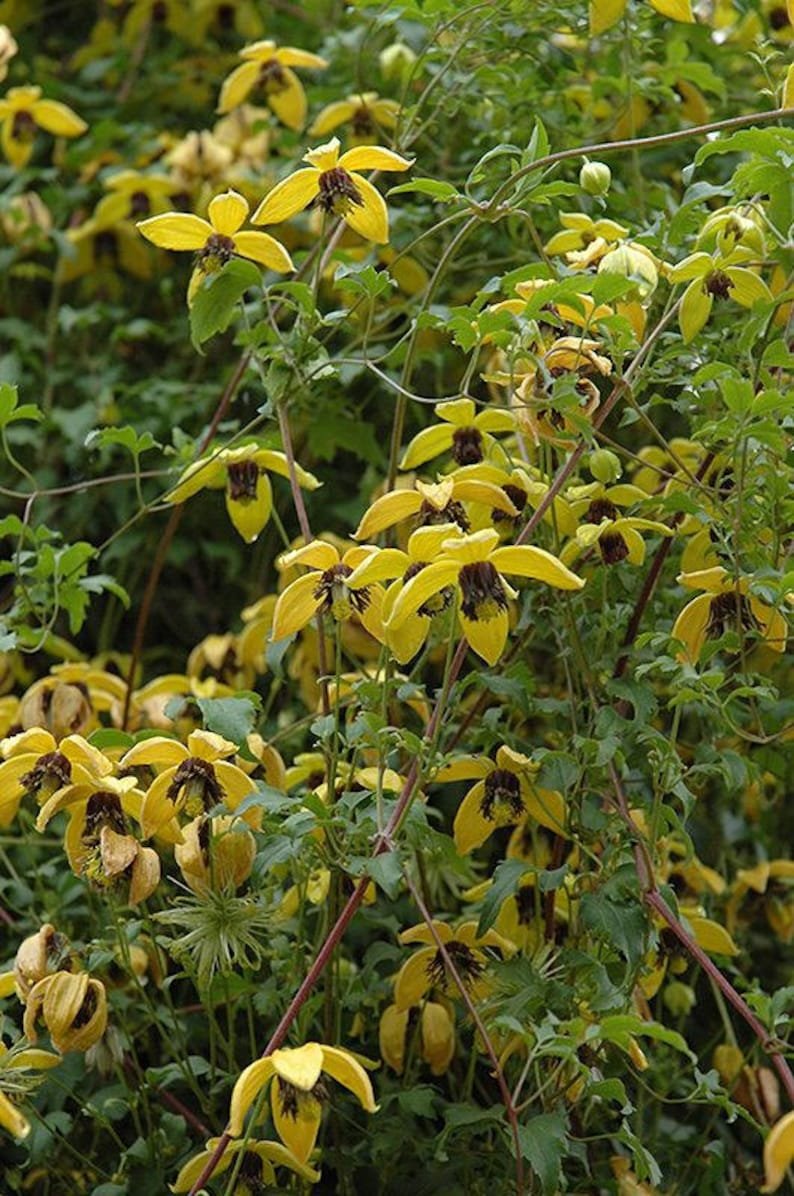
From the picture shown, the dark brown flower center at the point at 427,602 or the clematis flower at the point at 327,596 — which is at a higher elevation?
the dark brown flower center at the point at 427,602

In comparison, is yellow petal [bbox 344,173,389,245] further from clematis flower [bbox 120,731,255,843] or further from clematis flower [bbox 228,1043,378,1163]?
clematis flower [bbox 228,1043,378,1163]

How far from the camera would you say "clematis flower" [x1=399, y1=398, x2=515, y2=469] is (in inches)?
52.4

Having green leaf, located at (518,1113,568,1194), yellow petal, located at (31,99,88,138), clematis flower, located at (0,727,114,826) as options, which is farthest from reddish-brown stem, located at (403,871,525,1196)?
yellow petal, located at (31,99,88,138)

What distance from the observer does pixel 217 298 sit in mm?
1288

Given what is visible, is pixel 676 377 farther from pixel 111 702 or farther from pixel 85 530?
pixel 85 530

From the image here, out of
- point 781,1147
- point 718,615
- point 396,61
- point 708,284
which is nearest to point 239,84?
point 396,61

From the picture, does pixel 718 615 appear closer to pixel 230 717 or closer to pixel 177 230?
pixel 230 717

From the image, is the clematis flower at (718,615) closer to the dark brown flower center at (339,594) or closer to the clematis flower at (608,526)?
the clematis flower at (608,526)

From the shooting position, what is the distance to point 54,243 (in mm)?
2225

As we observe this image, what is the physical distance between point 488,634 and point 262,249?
1.25 feet

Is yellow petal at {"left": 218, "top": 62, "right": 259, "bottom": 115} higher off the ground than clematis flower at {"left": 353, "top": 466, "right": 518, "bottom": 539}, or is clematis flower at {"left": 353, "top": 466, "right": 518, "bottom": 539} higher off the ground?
yellow petal at {"left": 218, "top": 62, "right": 259, "bottom": 115}

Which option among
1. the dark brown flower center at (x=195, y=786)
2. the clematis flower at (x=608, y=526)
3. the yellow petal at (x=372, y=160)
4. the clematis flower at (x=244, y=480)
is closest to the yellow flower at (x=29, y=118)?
the clematis flower at (x=244, y=480)

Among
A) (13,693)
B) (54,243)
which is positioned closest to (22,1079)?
(13,693)

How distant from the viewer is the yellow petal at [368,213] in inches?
51.0
